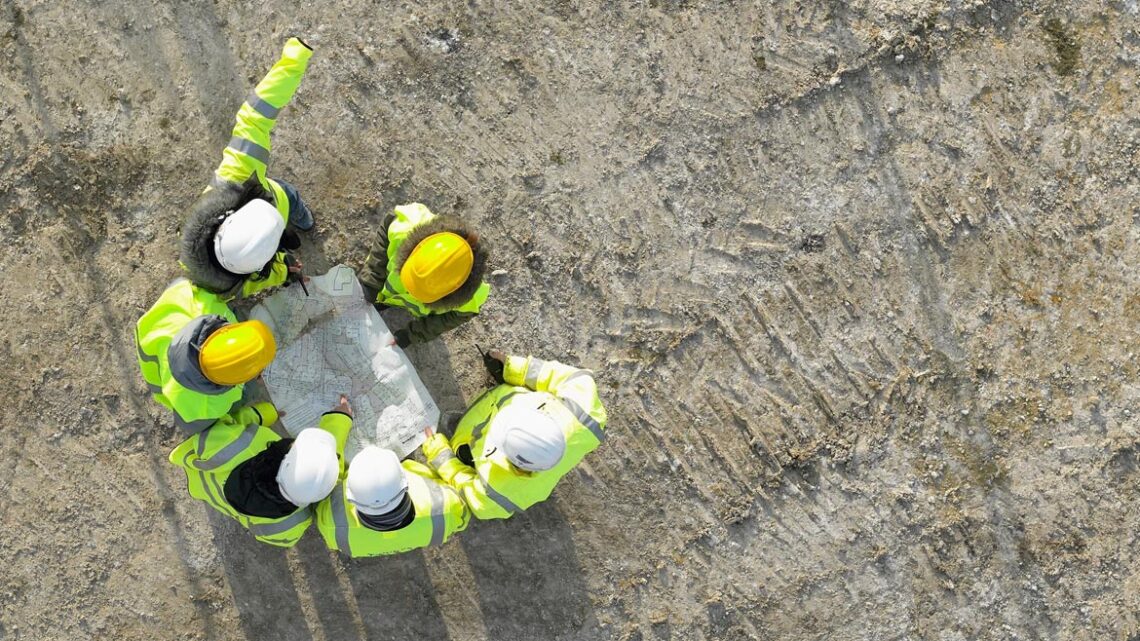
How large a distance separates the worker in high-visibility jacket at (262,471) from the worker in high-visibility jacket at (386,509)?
0.14 m

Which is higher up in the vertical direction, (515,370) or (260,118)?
(260,118)

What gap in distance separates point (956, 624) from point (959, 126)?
296 centimetres

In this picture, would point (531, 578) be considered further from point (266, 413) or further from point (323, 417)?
point (266, 413)

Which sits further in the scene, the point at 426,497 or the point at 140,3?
the point at 140,3

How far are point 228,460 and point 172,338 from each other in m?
0.64

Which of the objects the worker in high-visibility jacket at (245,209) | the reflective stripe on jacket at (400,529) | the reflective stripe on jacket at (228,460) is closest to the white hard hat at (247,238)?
the worker in high-visibility jacket at (245,209)

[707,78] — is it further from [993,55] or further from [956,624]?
[956,624]

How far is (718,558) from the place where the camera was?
4.75 meters

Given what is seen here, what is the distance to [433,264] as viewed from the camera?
11.9 ft

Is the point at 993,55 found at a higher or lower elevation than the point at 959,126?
higher

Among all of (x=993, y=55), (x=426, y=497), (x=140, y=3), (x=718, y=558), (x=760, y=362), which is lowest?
(x=718, y=558)

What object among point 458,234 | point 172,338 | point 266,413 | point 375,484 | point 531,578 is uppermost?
point 458,234

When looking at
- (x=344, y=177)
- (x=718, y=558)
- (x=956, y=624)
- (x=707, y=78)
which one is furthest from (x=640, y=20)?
(x=956, y=624)

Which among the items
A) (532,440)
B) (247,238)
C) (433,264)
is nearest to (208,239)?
(247,238)
